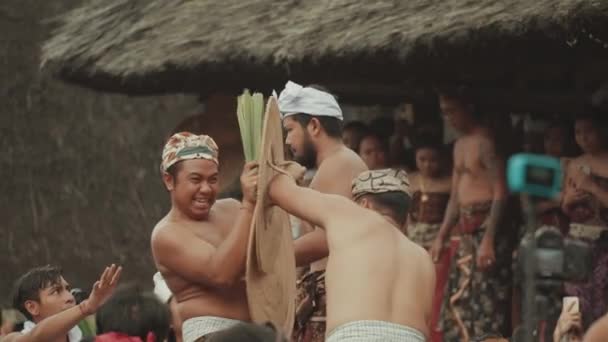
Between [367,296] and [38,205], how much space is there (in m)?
11.8

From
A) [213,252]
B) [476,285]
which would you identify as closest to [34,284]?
[213,252]

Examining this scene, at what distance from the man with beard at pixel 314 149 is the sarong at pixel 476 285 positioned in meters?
2.40

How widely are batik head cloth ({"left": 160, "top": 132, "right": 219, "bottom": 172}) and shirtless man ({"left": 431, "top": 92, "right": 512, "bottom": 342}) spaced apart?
3.48 m

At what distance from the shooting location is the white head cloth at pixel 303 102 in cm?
974

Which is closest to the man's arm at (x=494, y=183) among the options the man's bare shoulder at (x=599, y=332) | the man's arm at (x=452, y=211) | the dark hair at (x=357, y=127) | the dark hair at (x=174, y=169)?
the man's arm at (x=452, y=211)

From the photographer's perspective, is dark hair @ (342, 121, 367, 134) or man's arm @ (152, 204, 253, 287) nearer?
man's arm @ (152, 204, 253, 287)

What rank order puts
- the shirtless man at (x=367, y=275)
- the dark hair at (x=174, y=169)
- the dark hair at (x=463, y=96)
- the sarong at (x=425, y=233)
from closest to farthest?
the shirtless man at (x=367, y=275) → the dark hair at (x=174, y=169) → the dark hair at (x=463, y=96) → the sarong at (x=425, y=233)

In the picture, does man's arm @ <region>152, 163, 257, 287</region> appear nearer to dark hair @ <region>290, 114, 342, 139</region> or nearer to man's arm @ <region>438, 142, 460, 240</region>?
dark hair @ <region>290, 114, 342, 139</region>

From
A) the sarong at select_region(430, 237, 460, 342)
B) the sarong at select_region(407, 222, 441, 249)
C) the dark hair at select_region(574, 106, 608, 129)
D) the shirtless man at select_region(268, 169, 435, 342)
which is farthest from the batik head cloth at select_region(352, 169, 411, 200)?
the sarong at select_region(407, 222, 441, 249)

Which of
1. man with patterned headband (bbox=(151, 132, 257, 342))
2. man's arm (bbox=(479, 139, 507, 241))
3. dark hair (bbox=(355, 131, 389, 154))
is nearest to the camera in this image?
man with patterned headband (bbox=(151, 132, 257, 342))

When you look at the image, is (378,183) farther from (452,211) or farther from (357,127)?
(357,127)

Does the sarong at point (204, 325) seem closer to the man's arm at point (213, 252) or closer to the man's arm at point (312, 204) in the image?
the man's arm at point (213, 252)

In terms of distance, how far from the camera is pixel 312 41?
13.4 m

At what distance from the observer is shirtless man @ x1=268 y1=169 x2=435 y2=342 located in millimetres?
7781
